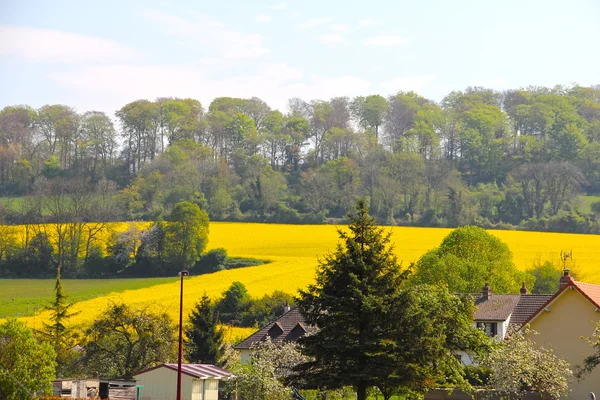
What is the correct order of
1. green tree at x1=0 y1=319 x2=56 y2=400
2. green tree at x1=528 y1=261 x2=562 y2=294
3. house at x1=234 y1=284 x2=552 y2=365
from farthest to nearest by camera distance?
1. green tree at x1=528 y1=261 x2=562 y2=294
2. house at x1=234 y1=284 x2=552 y2=365
3. green tree at x1=0 y1=319 x2=56 y2=400

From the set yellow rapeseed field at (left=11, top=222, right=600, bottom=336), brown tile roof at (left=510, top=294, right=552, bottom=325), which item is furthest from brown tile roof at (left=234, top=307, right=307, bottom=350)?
brown tile roof at (left=510, top=294, right=552, bottom=325)

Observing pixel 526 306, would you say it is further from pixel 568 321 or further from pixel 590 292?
pixel 568 321

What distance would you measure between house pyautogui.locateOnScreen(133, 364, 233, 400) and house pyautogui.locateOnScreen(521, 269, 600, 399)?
15.1 meters

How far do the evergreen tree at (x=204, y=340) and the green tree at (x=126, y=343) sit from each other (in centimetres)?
136

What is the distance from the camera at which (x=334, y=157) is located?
166 m

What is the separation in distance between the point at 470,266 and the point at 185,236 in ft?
124

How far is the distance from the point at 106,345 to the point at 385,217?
66.7 metres

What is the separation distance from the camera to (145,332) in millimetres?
63344

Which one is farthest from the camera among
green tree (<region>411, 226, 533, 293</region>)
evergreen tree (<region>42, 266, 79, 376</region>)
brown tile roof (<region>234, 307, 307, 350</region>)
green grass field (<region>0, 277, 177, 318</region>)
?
green grass field (<region>0, 277, 177, 318</region>)

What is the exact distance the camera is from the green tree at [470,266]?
74500 mm

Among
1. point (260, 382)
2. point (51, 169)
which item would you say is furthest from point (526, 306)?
point (51, 169)

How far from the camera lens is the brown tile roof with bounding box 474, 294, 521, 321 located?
201 feet

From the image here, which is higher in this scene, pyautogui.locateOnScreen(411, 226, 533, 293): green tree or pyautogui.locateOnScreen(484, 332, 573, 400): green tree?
pyautogui.locateOnScreen(411, 226, 533, 293): green tree

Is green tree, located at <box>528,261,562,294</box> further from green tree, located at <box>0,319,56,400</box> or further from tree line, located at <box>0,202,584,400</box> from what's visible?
green tree, located at <box>0,319,56,400</box>
